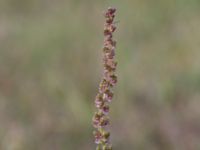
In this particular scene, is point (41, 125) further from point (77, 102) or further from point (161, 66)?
point (161, 66)

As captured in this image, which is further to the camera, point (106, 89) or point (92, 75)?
point (92, 75)

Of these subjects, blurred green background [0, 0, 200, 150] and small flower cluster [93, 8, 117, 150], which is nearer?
small flower cluster [93, 8, 117, 150]

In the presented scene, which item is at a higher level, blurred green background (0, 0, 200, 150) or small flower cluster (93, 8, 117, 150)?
blurred green background (0, 0, 200, 150)

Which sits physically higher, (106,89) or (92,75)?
(92,75)

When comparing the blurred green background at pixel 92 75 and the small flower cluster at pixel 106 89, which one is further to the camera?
the blurred green background at pixel 92 75

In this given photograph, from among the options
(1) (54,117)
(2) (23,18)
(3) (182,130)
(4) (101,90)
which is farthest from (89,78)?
(4) (101,90)
